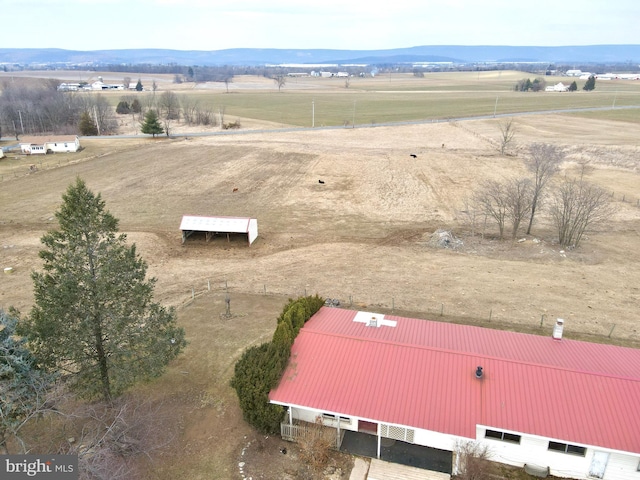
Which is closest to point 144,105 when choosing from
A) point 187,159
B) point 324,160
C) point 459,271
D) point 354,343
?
point 187,159

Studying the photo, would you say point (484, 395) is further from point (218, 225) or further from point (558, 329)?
point (218, 225)

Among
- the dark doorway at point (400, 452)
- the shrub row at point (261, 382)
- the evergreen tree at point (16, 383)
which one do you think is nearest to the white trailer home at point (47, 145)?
the evergreen tree at point (16, 383)

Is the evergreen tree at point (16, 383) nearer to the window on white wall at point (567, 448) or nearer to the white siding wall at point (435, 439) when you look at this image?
the white siding wall at point (435, 439)

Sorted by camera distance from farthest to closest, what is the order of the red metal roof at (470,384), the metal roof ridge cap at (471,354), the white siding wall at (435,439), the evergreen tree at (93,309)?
the metal roof ridge cap at (471,354) < the white siding wall at (435,439) < the red metal roof at (470,384) < the evergreen tree at (93,309)

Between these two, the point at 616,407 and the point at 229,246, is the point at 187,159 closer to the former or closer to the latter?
the point at 229,246

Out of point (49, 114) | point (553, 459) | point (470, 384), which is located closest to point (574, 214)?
point (470, 384)
